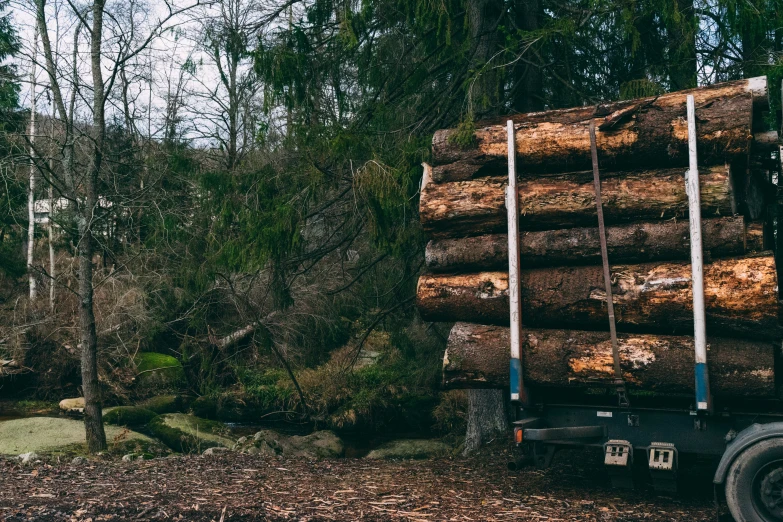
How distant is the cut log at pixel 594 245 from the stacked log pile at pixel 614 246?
11 mm

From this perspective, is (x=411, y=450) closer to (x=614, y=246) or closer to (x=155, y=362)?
(x=614, y=246)

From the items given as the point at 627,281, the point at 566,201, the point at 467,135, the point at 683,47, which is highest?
the point at 683,47

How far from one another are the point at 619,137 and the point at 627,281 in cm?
Result: 130

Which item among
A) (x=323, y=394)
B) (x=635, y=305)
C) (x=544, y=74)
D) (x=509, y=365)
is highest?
(x=544, y=74)

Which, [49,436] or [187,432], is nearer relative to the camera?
[49,436]

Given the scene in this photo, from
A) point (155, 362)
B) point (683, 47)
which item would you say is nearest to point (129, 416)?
point (155, 362)

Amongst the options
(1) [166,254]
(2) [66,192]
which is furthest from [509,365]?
(1) [166,254]

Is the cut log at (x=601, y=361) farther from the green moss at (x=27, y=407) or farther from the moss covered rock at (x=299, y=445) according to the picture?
the green moss at (x=27, y=407)

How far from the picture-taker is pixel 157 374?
707 inches

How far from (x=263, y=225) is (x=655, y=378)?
5.22 metres

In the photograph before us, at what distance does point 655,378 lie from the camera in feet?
19.2

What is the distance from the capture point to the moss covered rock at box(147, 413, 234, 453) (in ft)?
43.0

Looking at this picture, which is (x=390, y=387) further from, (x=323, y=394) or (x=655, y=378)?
(x=655, y=378)

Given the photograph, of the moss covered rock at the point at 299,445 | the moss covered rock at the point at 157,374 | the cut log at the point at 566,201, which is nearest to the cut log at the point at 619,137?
the cut log at the point at 566,201
